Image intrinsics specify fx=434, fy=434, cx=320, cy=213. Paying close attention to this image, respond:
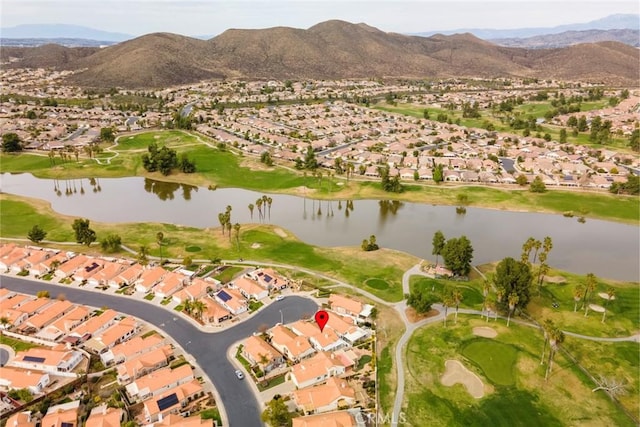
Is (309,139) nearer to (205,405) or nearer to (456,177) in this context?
(456,177)

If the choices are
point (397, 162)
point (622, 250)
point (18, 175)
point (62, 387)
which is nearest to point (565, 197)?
point (622, 250)

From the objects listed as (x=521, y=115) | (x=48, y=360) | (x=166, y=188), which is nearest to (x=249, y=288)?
(x=48, y=360)

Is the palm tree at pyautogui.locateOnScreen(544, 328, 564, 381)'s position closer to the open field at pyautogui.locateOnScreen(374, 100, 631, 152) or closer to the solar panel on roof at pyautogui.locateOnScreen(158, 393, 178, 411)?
the solar panel on roof at pyautogui.locateOnScreen(158, 393, 178, 411)

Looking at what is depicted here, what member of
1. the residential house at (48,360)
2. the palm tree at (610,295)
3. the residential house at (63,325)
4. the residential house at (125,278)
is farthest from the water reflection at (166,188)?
the palm tree at (610,295)

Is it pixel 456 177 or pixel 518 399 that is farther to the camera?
pixel 456 177

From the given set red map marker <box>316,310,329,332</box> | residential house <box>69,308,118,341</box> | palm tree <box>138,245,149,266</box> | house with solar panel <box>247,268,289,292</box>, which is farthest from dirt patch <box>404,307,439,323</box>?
palm tree <box>138,245,149,266</box>

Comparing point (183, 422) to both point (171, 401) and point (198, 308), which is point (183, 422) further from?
point (198, 308)
